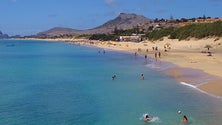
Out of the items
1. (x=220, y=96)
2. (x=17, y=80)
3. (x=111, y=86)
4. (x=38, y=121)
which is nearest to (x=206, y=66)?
(x=111, y=86)

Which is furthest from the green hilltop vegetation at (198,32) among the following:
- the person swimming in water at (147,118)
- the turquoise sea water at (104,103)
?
the person swimming in water at (147,118)

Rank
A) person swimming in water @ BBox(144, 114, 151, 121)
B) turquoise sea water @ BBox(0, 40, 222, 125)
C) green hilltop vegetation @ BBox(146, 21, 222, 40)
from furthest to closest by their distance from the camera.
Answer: green hilltop vegetation @ BBox(146, 21, 222, 40)
turquoise sea water @ BBox(0, 40, 222, 125)
person swimming in water @ BBox(144, 114, 151, 121)

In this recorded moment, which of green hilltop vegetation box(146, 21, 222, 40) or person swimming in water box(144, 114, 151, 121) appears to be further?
green hilltop vegetation box(146, 21, 222, 40)

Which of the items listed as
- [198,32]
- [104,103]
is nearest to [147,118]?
[104,103]

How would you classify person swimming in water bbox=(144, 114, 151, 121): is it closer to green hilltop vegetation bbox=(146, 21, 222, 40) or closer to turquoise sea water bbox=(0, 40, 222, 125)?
turquoise sea water bbox=(0, 40, 222, 125)

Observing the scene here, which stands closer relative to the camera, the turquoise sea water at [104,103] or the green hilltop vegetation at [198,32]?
the turquoise sea water at [104,103]

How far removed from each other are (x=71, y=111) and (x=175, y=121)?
6331 mm

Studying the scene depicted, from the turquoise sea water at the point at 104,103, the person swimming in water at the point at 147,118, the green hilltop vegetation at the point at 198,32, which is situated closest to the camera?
the person swimming in water at the point at 147,118

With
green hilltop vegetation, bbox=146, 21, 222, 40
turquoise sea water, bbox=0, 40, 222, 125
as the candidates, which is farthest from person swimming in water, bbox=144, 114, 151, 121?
green hilltop vegetation, bbox=146, 21, 222, 40

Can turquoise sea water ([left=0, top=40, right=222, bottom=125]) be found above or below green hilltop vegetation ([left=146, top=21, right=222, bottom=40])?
below

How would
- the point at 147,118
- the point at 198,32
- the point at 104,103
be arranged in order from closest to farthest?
the point at 147,118, the point at 104,103, the point at 198,32

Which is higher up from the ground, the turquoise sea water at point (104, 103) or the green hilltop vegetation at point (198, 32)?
the green hilltop vegetation at point (198, 32)

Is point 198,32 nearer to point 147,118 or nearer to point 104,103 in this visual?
point 104,103

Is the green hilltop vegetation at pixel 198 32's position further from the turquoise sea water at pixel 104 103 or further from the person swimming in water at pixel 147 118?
the person swimming in water at pixel 147 118
